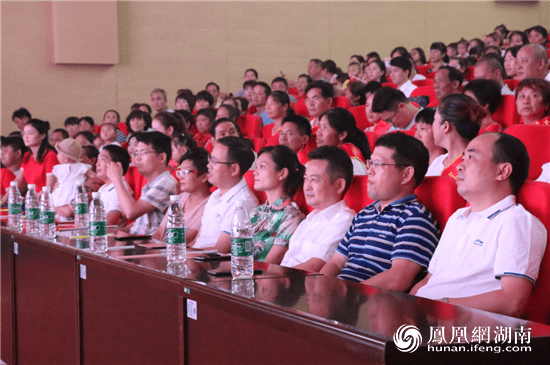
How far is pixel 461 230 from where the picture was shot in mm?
1720

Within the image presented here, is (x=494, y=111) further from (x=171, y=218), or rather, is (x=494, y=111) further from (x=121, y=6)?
(x=121, y=6)

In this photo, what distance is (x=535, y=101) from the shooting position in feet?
10.6

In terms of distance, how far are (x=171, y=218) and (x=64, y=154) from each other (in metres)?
2.56

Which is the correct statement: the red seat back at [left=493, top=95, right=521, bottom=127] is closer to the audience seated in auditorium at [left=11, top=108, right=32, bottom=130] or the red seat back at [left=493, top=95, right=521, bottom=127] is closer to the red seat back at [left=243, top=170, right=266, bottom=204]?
the red seat back at [left=243, top=170, right=266, bottom=204]

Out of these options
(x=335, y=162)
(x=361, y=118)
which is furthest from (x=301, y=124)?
(x=335, y=162)

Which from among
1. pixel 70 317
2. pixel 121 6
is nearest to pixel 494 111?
pixel 70 317

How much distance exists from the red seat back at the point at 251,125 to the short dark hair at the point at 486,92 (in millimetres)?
2405

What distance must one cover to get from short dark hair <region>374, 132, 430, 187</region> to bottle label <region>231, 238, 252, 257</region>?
23.2 inches

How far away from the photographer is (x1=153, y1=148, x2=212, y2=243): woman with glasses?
3039 millimetres

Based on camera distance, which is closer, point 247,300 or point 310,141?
point 247,300

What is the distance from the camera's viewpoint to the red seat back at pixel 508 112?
3625 mm

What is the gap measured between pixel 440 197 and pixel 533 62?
3030mm

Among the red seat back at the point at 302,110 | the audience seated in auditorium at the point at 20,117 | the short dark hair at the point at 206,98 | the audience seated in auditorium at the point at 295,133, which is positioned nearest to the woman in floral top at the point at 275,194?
the audience seated in auditorium at the point at 295,133
